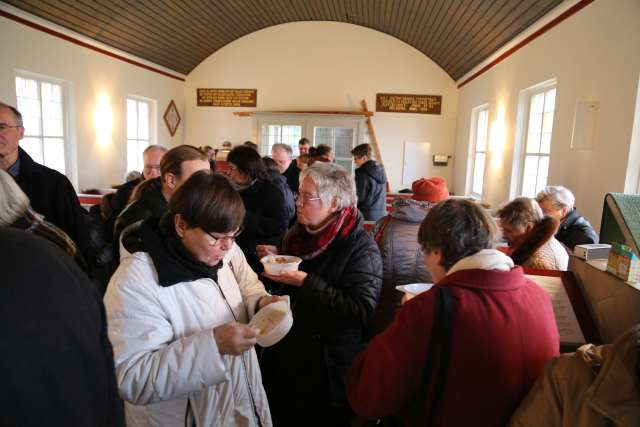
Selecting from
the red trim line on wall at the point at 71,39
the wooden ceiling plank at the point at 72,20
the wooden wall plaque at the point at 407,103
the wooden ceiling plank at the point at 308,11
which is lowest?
the wooden wall plaque at the point at 407,103

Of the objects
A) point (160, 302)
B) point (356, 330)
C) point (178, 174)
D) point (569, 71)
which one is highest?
point (569, 71)

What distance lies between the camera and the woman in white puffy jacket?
1.14 m

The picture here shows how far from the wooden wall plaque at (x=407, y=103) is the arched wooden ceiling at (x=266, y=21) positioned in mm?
722

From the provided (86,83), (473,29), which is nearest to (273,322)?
(473,29)

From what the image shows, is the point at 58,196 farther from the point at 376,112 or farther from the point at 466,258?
the point at 376,112

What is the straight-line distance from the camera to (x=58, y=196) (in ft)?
7.89

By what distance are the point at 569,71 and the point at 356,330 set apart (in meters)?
4.09

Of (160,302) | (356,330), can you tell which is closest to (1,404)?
(160,302)

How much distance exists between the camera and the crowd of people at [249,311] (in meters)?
0.59

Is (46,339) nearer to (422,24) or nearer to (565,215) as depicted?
(565,215)

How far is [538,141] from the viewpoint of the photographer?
5.46 metres

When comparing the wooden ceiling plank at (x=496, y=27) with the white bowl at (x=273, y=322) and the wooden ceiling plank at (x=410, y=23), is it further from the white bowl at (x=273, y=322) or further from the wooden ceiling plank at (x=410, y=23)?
the white bowl at (x=273, y=322)

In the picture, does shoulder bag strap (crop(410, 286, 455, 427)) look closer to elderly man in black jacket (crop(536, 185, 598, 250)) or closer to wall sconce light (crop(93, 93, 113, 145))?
elderly man in black jacket (crop(536, 185, 598, 250))

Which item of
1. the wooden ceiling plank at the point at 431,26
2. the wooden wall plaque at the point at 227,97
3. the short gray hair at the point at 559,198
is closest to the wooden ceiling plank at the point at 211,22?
the wooden wall plaque at the point at 227,97
